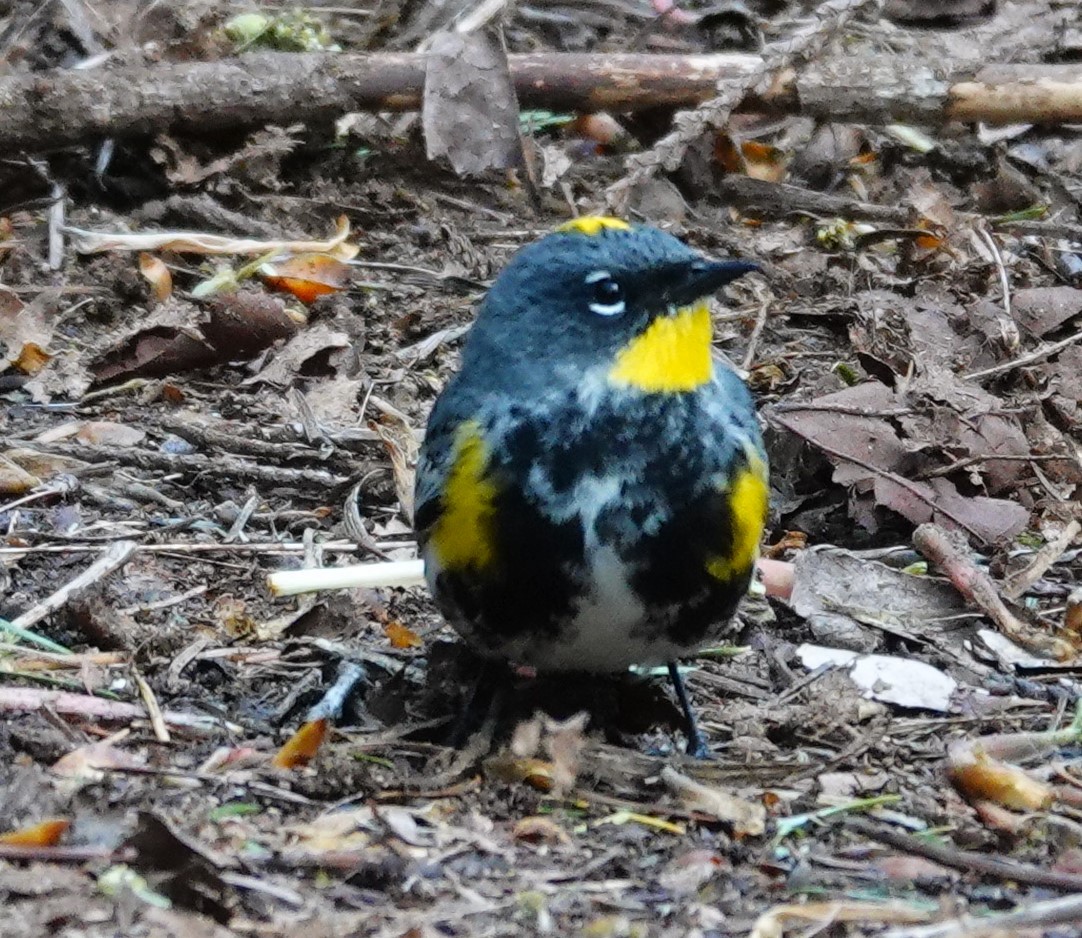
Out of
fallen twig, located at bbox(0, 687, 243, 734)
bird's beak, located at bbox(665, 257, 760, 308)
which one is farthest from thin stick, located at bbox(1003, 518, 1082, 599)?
fallen twig, located at bbox(0, 687, 243, 734)

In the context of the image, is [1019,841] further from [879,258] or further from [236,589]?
[879,258]

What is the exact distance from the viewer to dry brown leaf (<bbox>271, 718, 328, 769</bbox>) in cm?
379

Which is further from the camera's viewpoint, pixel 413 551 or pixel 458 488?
pixel 413 551

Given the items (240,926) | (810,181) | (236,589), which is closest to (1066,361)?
(810,181)

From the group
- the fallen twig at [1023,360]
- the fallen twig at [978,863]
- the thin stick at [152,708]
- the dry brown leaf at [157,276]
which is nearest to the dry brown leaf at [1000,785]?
the fallen twig at [978,863]

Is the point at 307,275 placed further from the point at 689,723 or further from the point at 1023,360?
the point at 689,723

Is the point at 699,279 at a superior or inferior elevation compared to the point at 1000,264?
superior

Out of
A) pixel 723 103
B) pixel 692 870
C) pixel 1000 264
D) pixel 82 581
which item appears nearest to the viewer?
pixel 692 870

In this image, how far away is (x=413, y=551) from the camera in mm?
5086

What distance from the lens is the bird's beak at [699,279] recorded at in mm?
3750

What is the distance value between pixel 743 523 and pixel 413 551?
154 centimetres

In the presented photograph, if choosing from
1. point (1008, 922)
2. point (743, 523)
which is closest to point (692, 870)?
point (1008, 922)

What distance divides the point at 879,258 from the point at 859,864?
4091 mm

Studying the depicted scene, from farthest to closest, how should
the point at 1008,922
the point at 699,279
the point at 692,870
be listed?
the point at 699,279
the point at 692,870
the point at 1008,922
